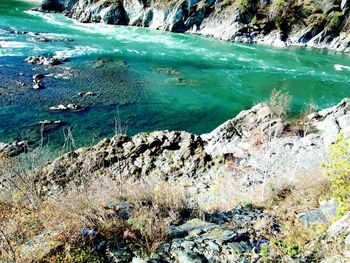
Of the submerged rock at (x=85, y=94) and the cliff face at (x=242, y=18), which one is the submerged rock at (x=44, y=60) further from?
the cliff face at (x=242, y=18)

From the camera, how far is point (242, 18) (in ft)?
263

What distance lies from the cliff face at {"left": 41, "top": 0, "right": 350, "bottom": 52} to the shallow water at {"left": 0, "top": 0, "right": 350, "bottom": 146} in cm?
616

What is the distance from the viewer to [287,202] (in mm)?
14438

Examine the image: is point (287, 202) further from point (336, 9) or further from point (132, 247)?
point (336, 9)

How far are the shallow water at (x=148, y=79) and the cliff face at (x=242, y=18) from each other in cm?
616

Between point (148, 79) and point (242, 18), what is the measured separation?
40.4 m

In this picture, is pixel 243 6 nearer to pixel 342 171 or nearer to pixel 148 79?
pixel 148 79

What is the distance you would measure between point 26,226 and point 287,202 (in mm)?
9438

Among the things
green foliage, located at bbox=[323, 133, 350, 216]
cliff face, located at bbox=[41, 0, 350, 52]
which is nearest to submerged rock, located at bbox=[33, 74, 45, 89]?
green foliage, located at bbox=[323, 133, 350, 216]

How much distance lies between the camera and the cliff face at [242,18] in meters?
76.2

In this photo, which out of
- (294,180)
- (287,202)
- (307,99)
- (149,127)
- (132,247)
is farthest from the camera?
(307,99)

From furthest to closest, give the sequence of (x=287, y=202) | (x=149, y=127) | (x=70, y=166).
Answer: (x=149, y=127)
(x=70, y=166)
(x=287, y=202)

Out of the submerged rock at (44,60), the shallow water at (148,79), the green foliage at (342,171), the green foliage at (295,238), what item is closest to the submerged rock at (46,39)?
the shallow water at (148,79)

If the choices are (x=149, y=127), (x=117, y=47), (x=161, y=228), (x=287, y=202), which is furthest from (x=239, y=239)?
(x=117, y=47)
